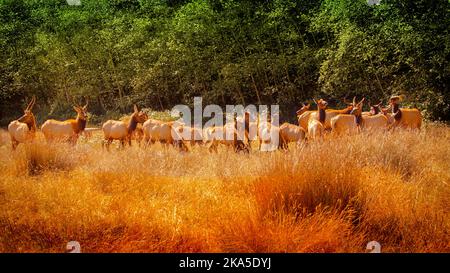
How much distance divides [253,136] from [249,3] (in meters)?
14.4

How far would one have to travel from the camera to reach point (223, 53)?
24.5m

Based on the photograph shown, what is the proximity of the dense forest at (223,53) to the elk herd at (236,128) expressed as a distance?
4.78 meters

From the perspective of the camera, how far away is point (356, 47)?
63.3 feet

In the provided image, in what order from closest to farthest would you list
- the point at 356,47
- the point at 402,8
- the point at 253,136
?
the point at 253,136 → the point at 402,8 → the point at 356,47

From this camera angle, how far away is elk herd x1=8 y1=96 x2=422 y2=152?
10633mm

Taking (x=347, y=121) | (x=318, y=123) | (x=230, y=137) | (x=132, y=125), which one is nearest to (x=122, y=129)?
(x=132, y=125)

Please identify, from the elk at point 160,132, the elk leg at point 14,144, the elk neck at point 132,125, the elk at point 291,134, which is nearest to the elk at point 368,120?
the elk at point 291,134

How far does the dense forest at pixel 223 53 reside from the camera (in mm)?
16609

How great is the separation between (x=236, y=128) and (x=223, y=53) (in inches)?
559

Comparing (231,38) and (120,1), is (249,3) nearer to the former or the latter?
(231,38)

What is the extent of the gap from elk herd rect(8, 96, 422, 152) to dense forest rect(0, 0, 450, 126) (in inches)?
188
